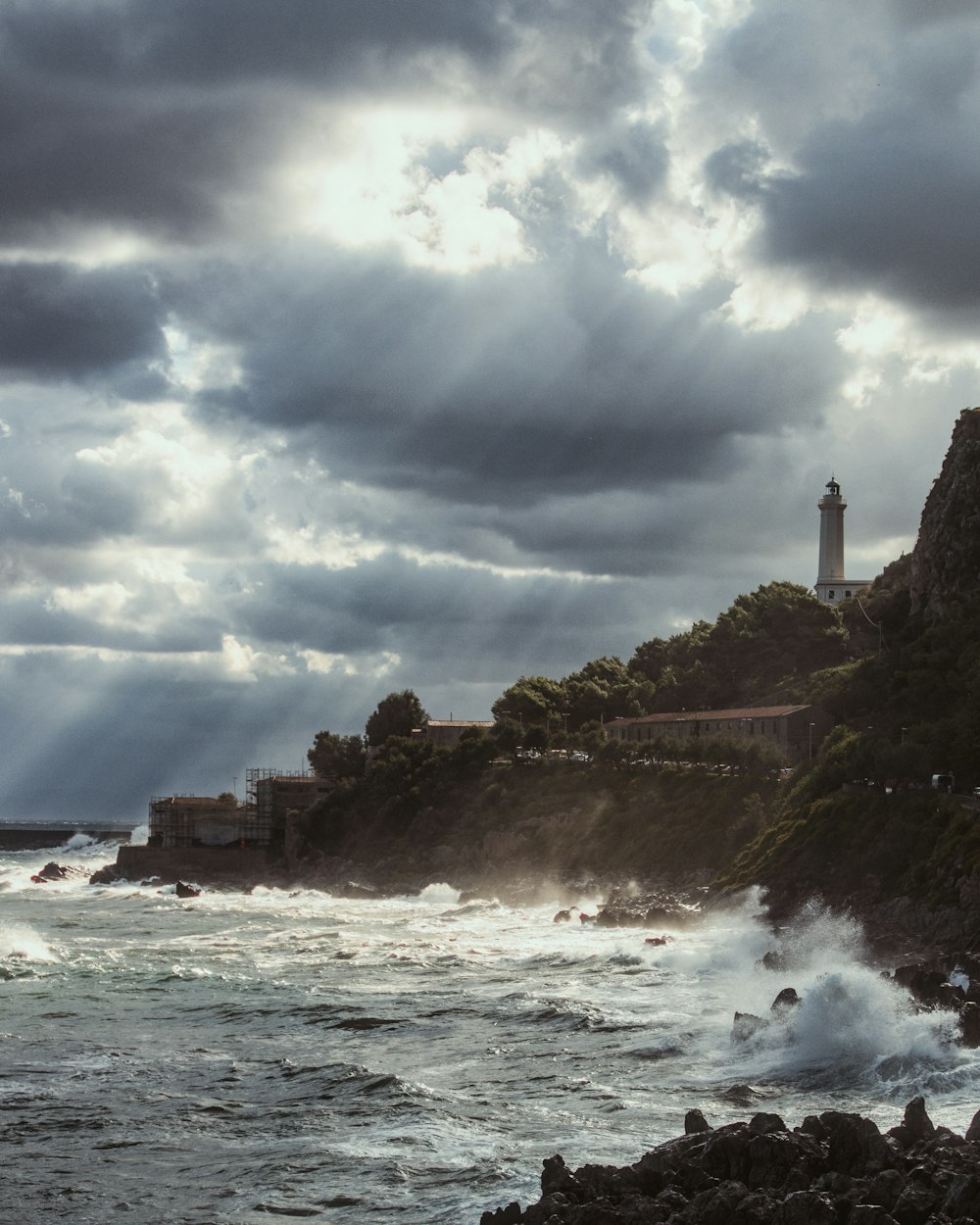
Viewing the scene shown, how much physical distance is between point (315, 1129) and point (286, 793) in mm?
109608

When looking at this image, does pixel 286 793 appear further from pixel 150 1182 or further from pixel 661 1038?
pixel 150 1182

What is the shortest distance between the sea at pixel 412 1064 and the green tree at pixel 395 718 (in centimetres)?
8616

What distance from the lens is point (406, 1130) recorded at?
36094 mm

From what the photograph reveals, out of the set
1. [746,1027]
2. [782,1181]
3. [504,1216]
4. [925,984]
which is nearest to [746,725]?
[925,984]

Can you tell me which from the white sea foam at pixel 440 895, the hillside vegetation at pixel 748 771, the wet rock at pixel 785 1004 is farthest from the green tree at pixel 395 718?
the wet rock at pixel 785 1004

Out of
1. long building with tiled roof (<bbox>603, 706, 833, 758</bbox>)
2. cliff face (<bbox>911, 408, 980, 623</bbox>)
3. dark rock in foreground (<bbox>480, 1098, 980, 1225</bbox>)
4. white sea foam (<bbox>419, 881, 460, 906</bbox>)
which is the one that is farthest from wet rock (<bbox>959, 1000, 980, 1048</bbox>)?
white sea foam (<bbox>419, 881, 460, 906</bbox>)

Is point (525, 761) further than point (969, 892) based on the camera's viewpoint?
Yes

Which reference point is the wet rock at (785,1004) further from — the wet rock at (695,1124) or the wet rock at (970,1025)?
the wet rock at (695,1124)

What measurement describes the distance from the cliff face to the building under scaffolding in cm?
6492

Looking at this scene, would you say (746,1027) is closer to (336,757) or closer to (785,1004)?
(785,1004)

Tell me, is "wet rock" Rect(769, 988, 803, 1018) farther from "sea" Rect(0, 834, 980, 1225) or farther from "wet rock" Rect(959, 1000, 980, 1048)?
"wet rock" Rect(959, 1000, 980, 1048)

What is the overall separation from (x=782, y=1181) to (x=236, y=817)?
119 metres

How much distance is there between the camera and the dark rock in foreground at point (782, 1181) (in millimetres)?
24328

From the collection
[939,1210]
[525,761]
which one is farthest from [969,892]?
[525,761]
